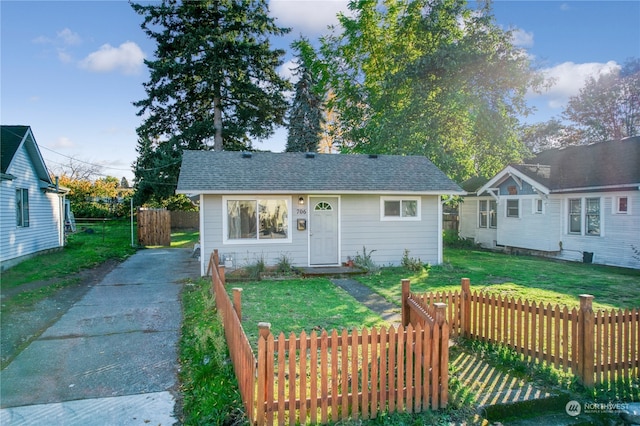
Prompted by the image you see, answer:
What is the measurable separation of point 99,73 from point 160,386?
41.5ft

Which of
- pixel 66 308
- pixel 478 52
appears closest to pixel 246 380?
pixel 66 308

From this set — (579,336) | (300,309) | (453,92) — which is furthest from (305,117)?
(579,336)

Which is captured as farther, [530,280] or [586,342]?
[530,280]

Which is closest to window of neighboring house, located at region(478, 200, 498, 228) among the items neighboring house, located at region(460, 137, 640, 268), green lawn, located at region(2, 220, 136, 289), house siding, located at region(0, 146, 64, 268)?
neighboring house, located at region(460, 137, 640, 268)

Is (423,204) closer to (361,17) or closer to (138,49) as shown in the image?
(361,17)

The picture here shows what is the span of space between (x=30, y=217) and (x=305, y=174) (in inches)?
438

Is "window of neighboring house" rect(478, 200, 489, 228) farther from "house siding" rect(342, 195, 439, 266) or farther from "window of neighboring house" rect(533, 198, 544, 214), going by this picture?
"house siding" rect(342, 195, 439, 266)

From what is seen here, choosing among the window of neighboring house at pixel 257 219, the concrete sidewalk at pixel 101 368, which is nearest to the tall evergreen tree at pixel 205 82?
the window of neighboring house at pixel 257 219

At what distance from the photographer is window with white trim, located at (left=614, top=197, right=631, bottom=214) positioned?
1288cm

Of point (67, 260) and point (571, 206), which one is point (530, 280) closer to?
point (571, 206)

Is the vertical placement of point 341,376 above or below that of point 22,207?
below

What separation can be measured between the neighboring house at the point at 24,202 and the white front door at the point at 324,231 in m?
10.1

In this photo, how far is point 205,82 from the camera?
85.4ft

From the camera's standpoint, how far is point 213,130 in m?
26.1
